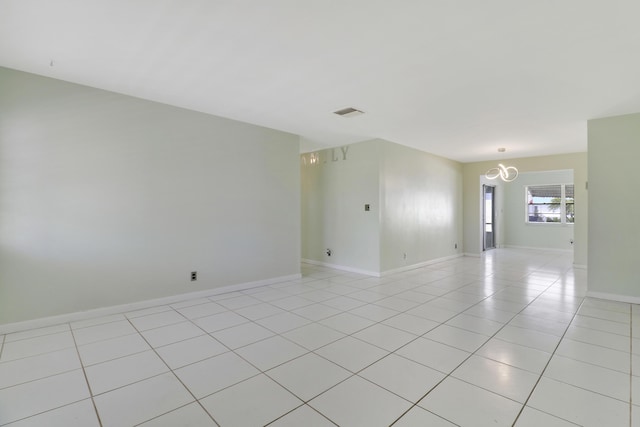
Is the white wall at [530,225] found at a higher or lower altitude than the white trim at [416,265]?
higher

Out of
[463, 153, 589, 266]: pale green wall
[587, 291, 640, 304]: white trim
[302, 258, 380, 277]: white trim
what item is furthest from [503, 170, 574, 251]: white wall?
[302, 258, 380, 277]: white trim

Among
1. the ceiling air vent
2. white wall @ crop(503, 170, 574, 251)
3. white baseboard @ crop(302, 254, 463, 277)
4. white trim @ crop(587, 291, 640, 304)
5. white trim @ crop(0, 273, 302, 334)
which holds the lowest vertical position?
white trim @ crop(587, 291, 640, 304)

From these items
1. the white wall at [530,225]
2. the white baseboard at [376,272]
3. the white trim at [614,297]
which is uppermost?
the white wall at [530,225]

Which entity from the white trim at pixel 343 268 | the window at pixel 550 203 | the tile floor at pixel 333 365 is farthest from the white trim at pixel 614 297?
the window at pixel 550 203

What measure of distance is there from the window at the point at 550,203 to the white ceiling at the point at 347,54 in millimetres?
6349

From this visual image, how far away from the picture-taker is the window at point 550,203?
907cm

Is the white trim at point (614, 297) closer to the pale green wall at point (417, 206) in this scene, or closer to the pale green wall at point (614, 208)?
the pale green wall at point (614, 208)

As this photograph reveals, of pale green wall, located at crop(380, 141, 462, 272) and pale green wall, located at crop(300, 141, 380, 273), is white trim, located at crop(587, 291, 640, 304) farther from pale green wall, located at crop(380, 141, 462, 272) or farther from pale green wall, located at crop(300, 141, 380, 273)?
pale green wall, located at crop(300, 141, 380, 273)

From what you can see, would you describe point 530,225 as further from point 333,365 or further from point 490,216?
point 333,365

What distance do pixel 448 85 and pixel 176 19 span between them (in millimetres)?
2543

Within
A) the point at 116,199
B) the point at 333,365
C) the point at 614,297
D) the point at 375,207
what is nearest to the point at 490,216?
the point at 614,297

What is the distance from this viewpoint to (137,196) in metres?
3.55

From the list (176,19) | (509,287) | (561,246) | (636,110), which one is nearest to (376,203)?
(509,287)

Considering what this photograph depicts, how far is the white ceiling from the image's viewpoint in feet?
6.54
